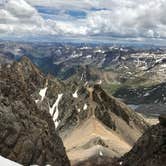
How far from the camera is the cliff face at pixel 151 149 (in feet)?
238

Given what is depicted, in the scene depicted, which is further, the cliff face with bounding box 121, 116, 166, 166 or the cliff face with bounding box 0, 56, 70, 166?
the cliff face with bounding box 121, 116, 166, 166

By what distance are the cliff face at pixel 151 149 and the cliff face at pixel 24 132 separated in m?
12.6

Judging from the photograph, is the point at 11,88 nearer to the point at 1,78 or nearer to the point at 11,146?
the point at 1,78

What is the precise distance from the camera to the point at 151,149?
257ft

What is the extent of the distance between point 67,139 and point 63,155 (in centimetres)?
11054

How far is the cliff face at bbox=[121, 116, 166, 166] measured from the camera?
7256 cm

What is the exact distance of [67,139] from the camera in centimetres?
19625

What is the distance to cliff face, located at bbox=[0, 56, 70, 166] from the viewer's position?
72.3 meters

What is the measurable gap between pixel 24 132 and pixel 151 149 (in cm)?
2045

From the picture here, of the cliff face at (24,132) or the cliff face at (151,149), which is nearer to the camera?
the cliff face at (24,132)

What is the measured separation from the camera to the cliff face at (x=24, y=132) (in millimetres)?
72312

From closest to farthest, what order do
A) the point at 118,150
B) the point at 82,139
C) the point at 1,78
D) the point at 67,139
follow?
the point at 1,78, the point at 118,150, the point at 82,139, the point at 67,139

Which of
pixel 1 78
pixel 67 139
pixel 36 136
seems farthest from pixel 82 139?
pixel 36 136

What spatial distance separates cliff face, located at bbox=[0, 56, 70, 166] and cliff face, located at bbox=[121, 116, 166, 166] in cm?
1264
